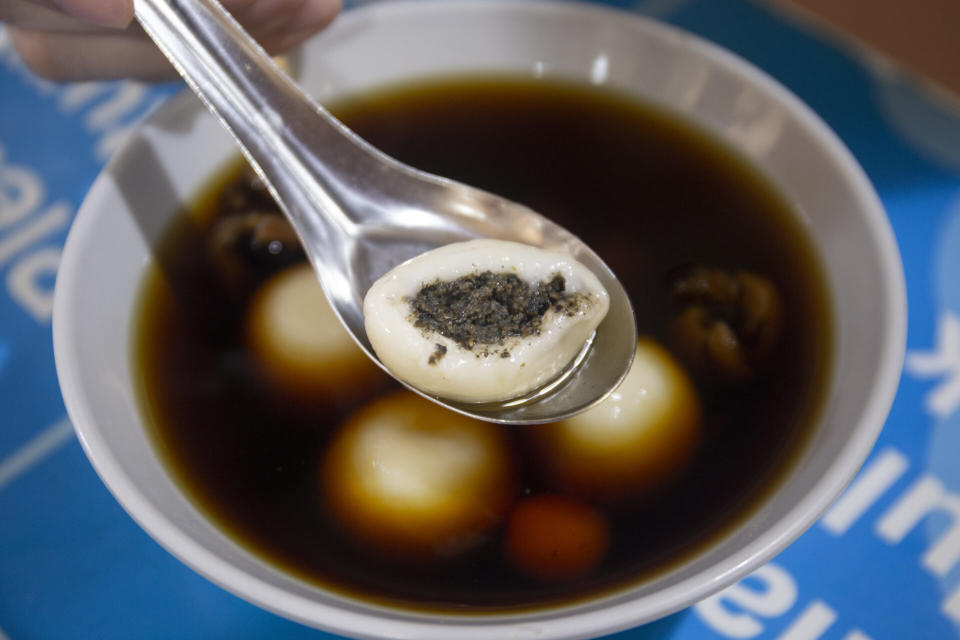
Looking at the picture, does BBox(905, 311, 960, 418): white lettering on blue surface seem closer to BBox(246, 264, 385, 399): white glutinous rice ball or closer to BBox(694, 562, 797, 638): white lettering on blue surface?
BBox(694, 562, 797, 638): white lettering on blue surface

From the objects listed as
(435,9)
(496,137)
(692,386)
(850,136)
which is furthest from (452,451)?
(850,136)

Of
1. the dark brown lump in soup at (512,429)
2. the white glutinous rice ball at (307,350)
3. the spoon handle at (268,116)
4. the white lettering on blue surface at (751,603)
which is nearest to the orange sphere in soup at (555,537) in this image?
the dark brown lump in soup at (512,429)

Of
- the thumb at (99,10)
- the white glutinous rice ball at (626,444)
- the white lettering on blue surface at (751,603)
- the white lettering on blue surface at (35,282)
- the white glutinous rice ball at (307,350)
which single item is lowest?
the white lettering on blue surface at (35,282)

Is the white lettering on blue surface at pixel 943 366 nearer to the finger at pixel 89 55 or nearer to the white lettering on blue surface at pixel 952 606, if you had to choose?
the white lettering on blue surface at pixel 952 606

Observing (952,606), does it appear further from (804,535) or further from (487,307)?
(487,307)

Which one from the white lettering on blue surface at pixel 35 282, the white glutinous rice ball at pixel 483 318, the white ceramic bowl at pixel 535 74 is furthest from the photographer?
the white lettering on blue surface at pixel 35 282

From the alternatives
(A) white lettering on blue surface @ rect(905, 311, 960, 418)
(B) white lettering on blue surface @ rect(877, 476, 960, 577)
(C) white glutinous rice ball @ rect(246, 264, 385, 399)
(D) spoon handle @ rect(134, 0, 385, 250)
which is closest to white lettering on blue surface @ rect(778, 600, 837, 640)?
(B) white lettering on blue surface @ rect(877, 476, 960, 577)
